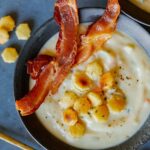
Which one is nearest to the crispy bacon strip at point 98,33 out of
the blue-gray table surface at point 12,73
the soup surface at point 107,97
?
the soup surface at point 107,97

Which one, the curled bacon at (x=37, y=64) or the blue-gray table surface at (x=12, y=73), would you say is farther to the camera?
the blue-gray table surface at (x=12, y=73)

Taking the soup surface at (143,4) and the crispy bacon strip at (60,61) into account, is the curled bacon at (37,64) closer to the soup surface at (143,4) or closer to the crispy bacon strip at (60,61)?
the crispy bacon strip at (60,61)

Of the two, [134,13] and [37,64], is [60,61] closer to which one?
[37,64]

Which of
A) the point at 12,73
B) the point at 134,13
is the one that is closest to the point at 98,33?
the point at 134,13

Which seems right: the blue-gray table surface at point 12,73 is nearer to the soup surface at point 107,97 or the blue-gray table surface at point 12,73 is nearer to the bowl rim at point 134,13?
the soup surface at point 107,97

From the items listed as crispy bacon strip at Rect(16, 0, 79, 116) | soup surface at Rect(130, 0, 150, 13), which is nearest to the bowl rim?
soup surface at Rect(130, 0, 150, 13)

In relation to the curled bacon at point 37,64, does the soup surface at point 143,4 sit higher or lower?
higher

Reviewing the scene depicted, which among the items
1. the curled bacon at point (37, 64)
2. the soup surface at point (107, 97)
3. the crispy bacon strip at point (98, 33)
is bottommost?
the soup surface at point (107, 97)

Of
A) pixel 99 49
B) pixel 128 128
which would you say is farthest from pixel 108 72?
pixel 128 128
